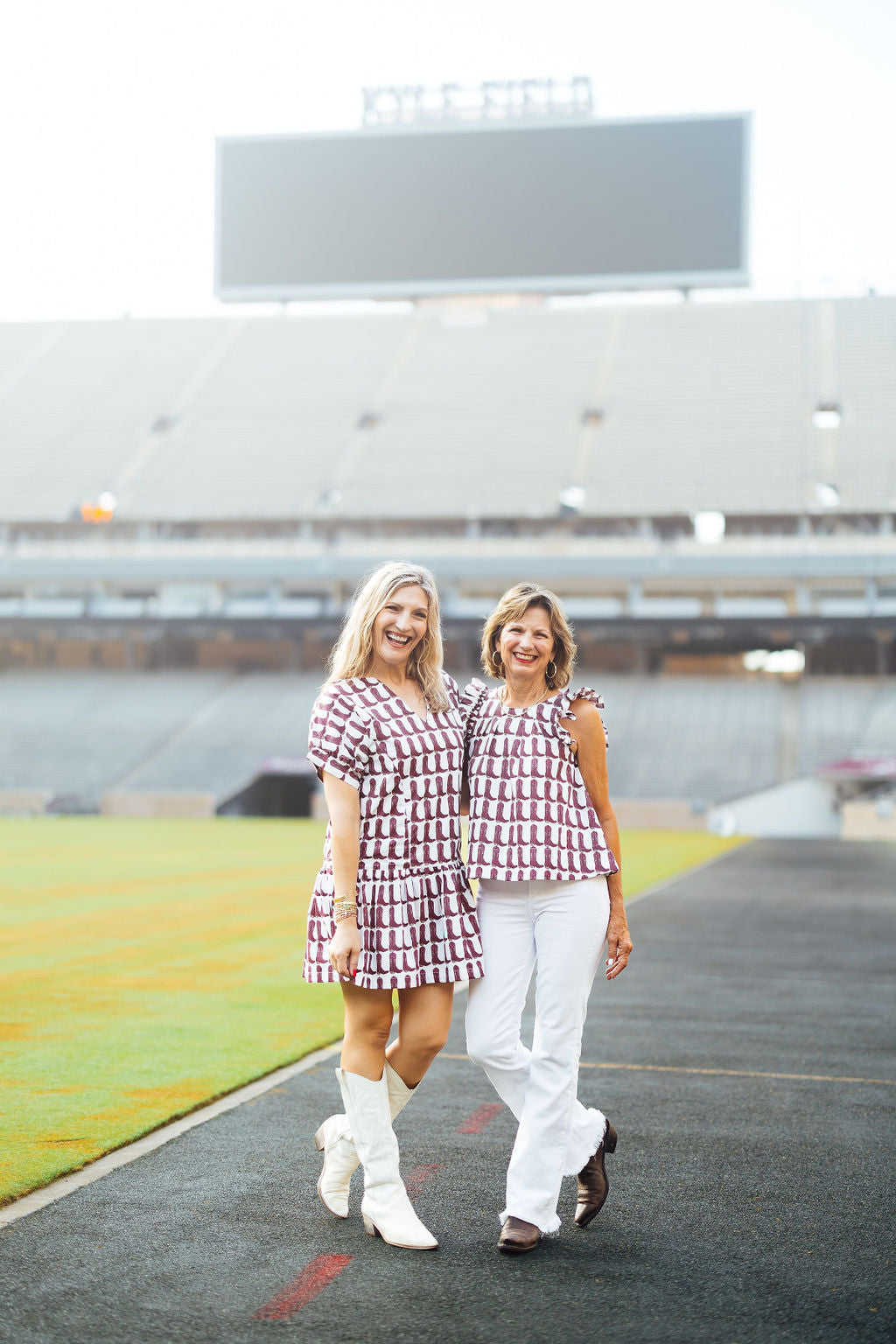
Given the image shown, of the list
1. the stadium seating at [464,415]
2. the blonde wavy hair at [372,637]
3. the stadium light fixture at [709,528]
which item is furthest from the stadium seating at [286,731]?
the blonde wavy hair at [372,637]

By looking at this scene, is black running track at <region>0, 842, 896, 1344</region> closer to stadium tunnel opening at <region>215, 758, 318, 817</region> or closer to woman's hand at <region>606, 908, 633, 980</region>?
woman's hand at <region>606, 908, 633, 980</region>

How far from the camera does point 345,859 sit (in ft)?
13.5

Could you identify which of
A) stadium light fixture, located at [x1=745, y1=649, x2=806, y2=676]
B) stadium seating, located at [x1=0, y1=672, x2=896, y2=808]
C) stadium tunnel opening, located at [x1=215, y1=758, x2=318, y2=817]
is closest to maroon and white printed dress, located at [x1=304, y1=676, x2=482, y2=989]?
stadium seating, located at [x1=0, y1=672, x2=896, y2=808]

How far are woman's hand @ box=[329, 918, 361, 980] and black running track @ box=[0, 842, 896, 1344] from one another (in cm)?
83

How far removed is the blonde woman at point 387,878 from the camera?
416 centimetres

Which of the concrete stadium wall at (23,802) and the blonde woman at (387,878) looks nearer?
the blonde woman at (387,878)

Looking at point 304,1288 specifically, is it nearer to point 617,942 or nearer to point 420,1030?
point 420,1030

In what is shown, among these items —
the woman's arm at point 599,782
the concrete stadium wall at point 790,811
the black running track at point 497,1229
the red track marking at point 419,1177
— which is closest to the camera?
the black running track at point 497,1229

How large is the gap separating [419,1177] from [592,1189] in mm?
757

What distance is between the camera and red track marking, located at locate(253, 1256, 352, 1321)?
3.58 metres

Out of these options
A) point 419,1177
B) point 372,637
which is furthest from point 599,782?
point 419,1177

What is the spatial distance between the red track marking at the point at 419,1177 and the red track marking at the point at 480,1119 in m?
0.59

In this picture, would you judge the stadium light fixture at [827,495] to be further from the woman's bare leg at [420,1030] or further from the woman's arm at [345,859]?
the woman's arm at [345,859]

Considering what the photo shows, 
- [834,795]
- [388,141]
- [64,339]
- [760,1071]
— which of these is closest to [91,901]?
[760,1071]
